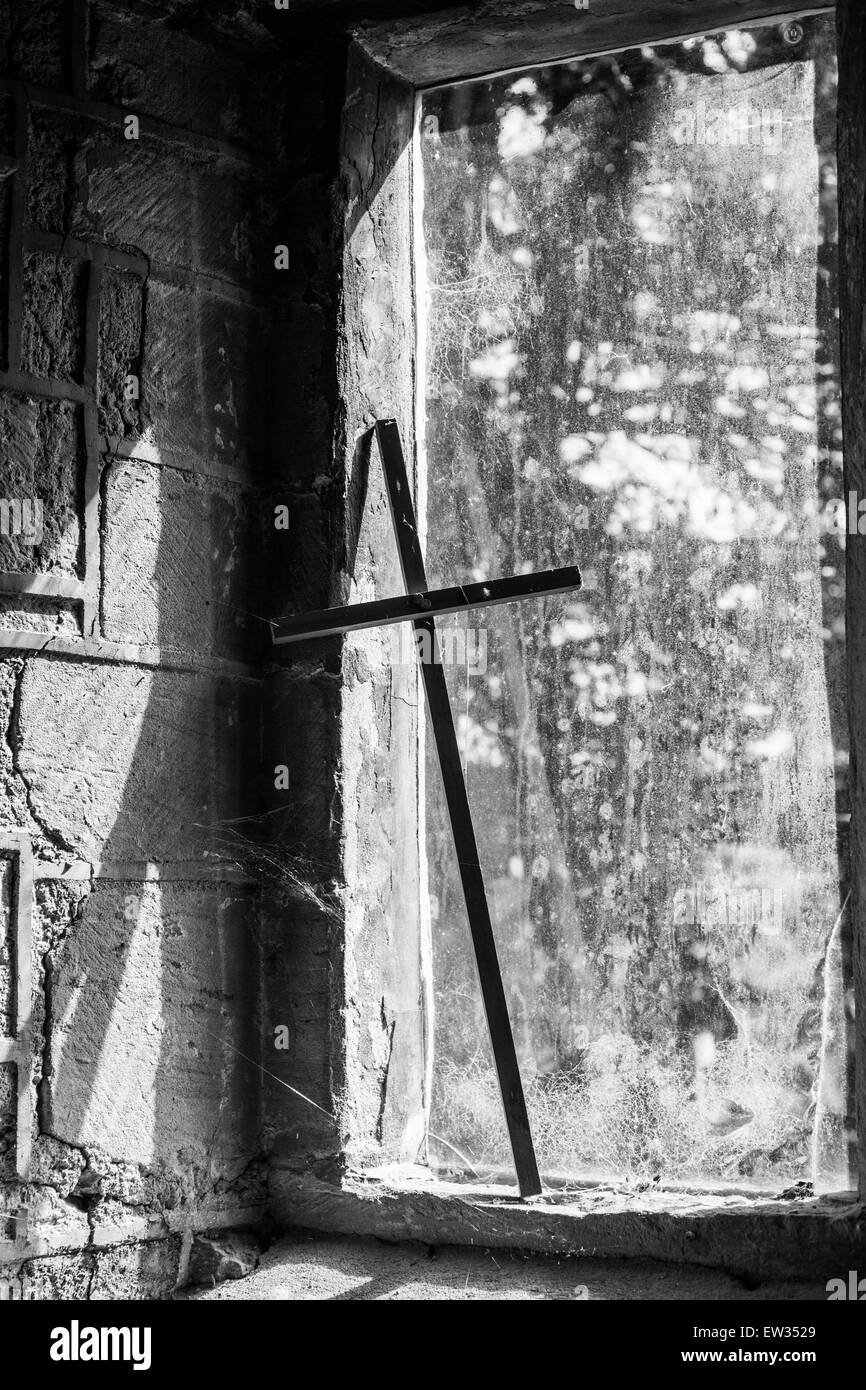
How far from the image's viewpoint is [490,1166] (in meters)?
2.29

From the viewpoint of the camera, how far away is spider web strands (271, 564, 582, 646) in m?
2.11

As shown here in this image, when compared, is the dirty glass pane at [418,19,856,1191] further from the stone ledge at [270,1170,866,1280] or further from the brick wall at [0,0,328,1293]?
the brick wall at [0,0,328,1293]

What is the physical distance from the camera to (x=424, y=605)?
217cm

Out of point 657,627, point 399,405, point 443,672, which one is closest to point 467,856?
point 443,672

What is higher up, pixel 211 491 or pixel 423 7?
pixel 423 7

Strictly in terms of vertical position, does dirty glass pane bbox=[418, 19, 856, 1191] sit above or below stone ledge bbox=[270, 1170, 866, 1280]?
above

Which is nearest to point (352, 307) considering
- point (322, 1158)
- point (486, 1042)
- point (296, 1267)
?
point (486, 1042)

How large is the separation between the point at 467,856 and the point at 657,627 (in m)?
0.46

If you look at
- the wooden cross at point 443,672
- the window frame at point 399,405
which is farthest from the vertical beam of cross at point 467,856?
the window frame at point 399,405

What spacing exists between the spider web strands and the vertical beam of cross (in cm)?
3

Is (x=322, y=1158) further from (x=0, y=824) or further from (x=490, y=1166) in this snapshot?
(x=0, y=824)

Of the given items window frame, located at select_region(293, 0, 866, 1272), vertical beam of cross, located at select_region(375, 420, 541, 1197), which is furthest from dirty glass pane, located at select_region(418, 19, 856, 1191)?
vertical beam of cross, located at select_region(375, 420, 541, 1197)

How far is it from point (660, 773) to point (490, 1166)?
69cm

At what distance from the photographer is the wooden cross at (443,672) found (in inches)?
82.2
